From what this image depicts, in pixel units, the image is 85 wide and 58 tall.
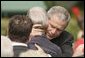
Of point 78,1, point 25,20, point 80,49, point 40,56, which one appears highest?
point 25,20

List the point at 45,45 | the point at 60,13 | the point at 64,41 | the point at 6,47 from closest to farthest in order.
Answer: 1. the point at 6,47
2. the point at 45,45
3. the point at 60,13
4. the point at 64,41

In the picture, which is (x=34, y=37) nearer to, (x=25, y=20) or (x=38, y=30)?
(x=38, y=30)

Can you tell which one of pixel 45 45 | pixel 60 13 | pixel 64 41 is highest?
pixel 60 13

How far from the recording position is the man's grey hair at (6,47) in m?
3.07

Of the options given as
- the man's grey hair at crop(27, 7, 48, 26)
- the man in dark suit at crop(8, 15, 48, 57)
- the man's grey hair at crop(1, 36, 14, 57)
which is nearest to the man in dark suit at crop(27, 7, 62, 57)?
the man's grey hair at crop(27, 7, 48, 26)

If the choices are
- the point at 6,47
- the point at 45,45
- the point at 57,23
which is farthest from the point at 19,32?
the point at 57,23

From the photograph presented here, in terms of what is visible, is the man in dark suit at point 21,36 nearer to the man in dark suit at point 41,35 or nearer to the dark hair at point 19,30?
the dark hair at point 19,30

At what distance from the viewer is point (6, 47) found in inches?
122

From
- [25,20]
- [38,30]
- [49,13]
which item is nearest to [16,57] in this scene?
[25,20]

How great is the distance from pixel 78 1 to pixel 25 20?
13782mm

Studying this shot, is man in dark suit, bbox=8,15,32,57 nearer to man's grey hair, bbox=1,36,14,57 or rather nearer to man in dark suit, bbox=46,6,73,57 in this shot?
man's grey hair, bbox=1,36,14,57

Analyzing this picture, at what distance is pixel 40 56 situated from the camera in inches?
129

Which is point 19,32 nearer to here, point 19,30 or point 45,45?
point 19,30

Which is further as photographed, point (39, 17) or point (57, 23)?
point (57, 23)
